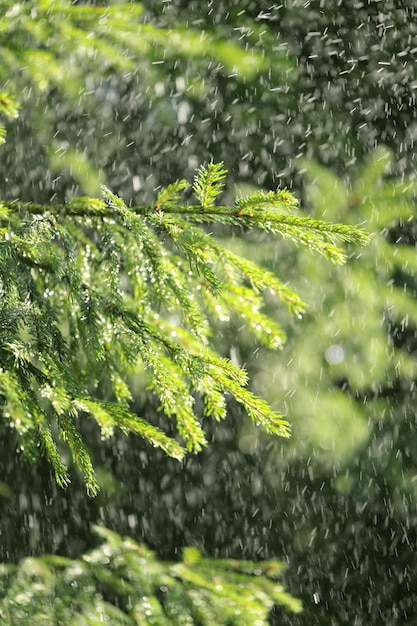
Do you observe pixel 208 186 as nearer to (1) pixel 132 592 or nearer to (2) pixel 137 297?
(2) pixel 137 297

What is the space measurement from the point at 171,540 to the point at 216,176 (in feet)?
12.5

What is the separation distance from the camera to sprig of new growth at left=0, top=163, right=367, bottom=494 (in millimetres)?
1198

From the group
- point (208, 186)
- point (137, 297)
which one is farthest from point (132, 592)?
point (208, 186)

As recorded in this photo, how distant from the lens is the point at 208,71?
454 cm

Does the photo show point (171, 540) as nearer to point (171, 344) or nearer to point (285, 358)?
point (285, 358)

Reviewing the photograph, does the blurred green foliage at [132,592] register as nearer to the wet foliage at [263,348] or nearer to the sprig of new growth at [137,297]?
the sprig of new growth at [137,297]

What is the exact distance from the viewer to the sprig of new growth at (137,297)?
3.93 ft

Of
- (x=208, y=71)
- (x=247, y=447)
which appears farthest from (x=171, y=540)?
(x=208, y=71)

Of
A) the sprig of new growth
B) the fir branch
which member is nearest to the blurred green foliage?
the sprig of new growth

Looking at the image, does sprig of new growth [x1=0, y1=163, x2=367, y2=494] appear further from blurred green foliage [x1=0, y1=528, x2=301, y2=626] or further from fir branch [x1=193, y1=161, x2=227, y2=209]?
blurred green foliage [x1=0, y1=528, x2=301, y2=626]

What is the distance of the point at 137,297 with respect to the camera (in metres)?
1.54

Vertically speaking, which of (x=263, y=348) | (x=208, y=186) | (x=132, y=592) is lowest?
(x=263, y=348)

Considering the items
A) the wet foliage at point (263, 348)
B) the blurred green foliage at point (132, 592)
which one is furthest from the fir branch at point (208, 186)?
the wet foliage at point (263, 348)

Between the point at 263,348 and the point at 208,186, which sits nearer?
the point at 208,186
